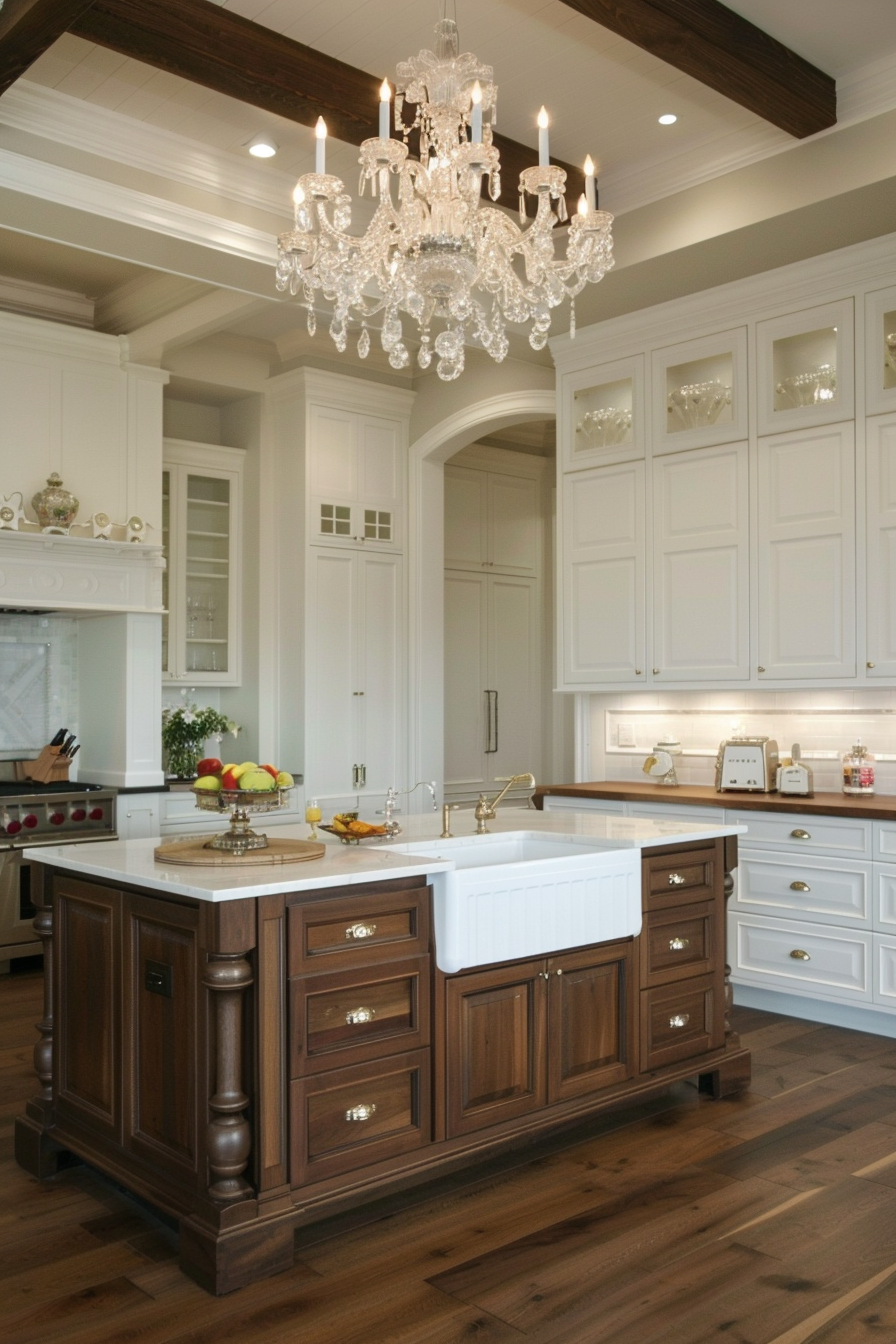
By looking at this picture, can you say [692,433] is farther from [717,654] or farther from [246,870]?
[246,870]

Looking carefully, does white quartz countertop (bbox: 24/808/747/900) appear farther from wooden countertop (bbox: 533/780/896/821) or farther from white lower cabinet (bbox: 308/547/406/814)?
white lower cabinet (bbox: 308/547/406/814)

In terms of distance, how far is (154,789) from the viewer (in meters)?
5.83

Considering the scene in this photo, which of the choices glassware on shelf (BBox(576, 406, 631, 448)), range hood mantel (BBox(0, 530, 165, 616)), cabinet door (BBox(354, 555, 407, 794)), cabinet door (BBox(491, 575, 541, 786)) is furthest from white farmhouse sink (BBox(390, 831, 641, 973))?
cabinet door (BBox(491, 575, 541, 786))

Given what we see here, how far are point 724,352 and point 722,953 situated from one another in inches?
106

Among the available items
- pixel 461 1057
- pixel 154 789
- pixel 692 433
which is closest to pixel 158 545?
pixel 154 789

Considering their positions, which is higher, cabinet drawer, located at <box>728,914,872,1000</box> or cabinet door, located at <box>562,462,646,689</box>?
cabinet door, located at <box>562,462,646,689</box>

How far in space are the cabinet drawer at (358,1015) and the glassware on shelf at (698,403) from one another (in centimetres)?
315

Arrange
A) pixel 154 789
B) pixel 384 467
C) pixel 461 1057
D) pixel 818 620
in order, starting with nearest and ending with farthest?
pixel 461 1057 → pixel 818 620 → pixel 154 789 → pixel 384 467

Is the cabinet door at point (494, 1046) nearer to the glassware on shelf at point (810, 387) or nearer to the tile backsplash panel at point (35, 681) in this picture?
the glassware on shelf at point (810, 387)

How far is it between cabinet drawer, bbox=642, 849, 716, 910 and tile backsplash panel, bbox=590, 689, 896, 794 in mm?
1460

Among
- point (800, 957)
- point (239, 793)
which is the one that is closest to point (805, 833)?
point (800, 957)

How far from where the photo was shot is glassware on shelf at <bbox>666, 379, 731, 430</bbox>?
505cm

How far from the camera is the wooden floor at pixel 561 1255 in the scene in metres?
2.29

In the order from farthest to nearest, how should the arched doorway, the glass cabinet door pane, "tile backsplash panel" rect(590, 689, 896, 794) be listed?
the arched doorway → the glass cabinet door pane → "tile backsplash panel" rect(590, 689, 896, 794)
